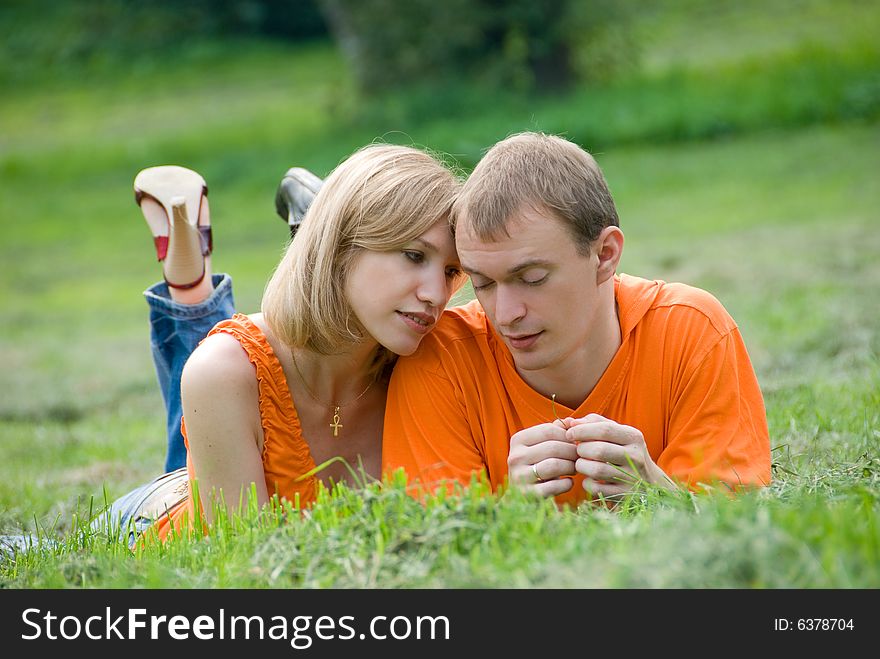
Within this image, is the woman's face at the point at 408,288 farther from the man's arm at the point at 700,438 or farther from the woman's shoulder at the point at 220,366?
the man's arm at the point at 700,438

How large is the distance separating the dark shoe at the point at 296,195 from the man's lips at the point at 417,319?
4.19ft

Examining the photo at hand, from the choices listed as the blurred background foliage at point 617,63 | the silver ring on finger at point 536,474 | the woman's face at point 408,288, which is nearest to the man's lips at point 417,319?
the woman's face at point 408,288

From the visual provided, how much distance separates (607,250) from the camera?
3.71 m

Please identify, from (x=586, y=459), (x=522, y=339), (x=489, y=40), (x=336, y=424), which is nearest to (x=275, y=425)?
(x=336, y=424)

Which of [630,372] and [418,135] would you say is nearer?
[630,372]

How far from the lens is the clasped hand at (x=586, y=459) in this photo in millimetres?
3281

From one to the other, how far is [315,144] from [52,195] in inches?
206

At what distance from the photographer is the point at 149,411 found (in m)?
8.35

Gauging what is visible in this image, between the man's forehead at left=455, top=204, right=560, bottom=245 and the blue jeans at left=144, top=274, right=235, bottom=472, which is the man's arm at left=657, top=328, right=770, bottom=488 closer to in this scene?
the man's forehead at left=455, top=204, right=560, bottom=245

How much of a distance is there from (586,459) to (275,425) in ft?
4.36

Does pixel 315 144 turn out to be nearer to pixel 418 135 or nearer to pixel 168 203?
pixel 418 135

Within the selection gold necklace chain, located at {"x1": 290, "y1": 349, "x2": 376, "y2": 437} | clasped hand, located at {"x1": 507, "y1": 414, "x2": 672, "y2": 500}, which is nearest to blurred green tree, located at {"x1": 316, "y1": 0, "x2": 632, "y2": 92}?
gold necklace chain, located at {"x1": 290, "y1": 349, "x2": 376, "y2": 437}

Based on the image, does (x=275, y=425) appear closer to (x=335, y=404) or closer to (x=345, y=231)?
(x=335, y=404)
